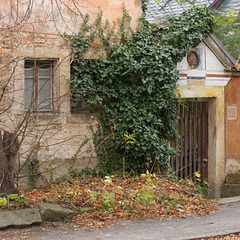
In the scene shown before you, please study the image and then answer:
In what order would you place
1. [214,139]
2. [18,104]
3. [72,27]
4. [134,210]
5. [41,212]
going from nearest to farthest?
[41,212], [134,210], [18,104], [72,27], [214,139]

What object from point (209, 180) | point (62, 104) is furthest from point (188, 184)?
point (62, 104)

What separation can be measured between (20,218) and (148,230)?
72.5 inches

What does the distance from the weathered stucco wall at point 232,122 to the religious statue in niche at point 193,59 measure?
981 millimetres

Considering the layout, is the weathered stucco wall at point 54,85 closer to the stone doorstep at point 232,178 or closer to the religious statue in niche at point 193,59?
the religious statue in niche at point 193,59

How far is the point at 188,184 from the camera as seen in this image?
8.24 meters

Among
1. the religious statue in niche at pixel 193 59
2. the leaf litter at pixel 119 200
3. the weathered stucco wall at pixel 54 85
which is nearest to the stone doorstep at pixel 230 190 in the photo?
the leaf litter at pixel 119 200

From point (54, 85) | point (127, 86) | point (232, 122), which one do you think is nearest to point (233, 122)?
point (232, 122)

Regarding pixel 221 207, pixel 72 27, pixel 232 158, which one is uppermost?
pixel 72 27

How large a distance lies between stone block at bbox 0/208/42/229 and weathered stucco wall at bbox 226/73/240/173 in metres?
5.34

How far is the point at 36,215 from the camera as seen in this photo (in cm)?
599

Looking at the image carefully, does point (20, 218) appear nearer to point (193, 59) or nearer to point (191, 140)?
point (191, 140)

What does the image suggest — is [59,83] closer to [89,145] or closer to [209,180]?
[89,145]

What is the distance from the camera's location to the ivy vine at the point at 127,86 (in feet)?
26.5

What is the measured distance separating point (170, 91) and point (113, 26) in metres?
1.76
